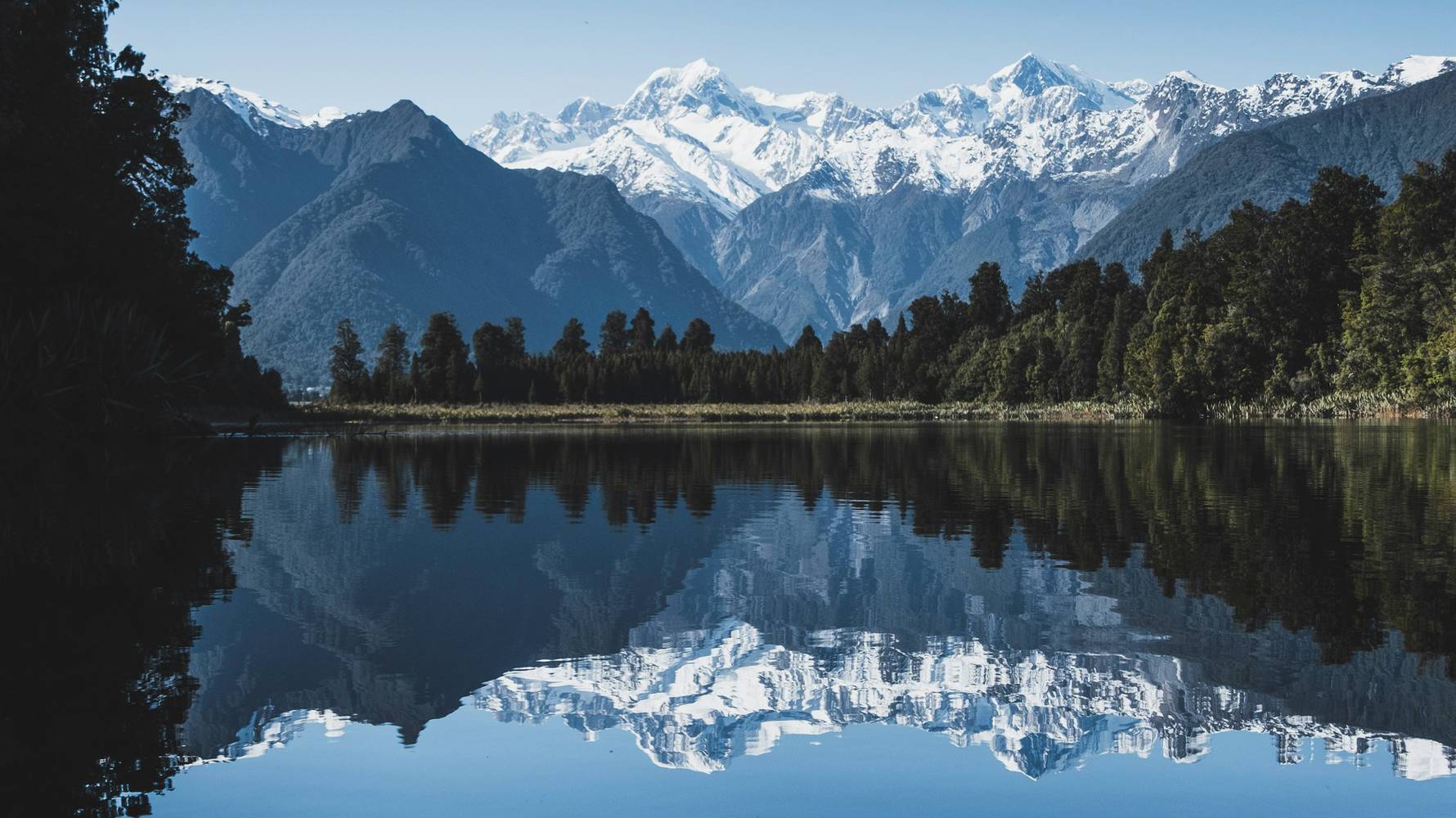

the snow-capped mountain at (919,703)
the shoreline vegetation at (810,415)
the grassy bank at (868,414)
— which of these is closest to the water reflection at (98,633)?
the snow-capped mountain at (919,703)

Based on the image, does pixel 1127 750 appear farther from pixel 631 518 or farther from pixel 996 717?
pixel 631 518

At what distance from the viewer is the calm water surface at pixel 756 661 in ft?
43.9

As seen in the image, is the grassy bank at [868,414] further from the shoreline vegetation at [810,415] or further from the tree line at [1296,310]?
the tree line at [1296,310]

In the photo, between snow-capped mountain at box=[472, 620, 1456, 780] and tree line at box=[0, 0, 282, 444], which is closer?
snow-capped mountain at box=[472, 620, 1456, 780]

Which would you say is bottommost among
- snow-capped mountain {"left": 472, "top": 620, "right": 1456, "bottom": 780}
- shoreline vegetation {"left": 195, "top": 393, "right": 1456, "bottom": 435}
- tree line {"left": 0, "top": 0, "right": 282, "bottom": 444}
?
snow-capped mountain {"left": 472, "top": 620, "right": 1456, "bottom": 780}

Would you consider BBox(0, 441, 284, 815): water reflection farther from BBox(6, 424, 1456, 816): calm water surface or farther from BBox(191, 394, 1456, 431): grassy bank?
BBox(191, 394, 1456, 431): grassy bank

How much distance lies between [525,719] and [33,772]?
5.25m

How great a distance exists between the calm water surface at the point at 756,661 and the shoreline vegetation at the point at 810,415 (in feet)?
236

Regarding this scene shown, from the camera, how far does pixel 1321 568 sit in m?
24.6

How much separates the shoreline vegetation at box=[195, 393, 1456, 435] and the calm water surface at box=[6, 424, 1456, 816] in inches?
2833

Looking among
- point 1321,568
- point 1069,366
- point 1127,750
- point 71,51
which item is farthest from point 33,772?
point 1069,366

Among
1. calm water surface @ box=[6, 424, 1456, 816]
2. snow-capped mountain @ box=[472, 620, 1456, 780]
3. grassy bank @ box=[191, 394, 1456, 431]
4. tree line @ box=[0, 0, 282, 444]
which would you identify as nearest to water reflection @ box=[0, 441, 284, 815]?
calm water surface @ box=[6, 424, 1456, 816]

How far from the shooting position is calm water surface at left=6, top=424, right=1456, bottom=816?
526 inches

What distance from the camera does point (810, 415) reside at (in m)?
190
